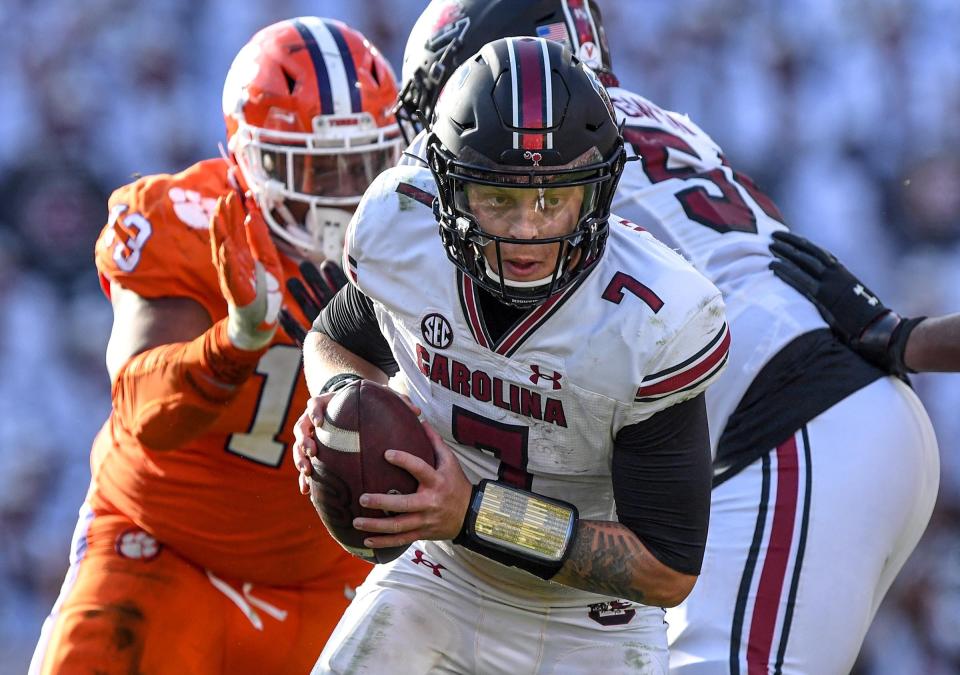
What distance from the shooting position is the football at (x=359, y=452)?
208 cm

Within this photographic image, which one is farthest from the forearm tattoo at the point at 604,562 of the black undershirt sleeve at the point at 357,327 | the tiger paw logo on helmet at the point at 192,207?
the tiger paw logo on helmet at the point at 192,207

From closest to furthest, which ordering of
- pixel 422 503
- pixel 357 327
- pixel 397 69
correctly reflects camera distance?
pixel 422 503 < pixel 357 327 < pixel 397 69

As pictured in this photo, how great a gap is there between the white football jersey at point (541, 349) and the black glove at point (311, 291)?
0.79m

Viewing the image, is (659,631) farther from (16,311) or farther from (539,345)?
(16,311)

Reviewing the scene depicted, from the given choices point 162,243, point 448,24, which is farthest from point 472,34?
point 162,243

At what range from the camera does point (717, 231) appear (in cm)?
303

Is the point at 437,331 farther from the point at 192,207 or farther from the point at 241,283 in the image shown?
the point at 192,207

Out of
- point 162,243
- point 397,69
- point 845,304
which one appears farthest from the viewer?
point 397,69

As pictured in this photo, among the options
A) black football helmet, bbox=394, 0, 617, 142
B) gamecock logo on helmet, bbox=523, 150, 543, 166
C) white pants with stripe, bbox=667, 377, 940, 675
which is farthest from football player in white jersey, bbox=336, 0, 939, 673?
gamecock logo on helmet, bbox=523, 150, 543, 166

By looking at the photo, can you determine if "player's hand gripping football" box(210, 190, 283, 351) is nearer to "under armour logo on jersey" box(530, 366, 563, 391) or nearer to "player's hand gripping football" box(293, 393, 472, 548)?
"player's hand gripping football" box(293, 393, 472, 548)

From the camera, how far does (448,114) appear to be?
7.29ft

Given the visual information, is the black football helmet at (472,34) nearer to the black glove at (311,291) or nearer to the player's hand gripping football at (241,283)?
the black glove at (311,291)

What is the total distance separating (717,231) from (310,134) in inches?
40.6

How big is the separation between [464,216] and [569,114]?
0.78 ft
